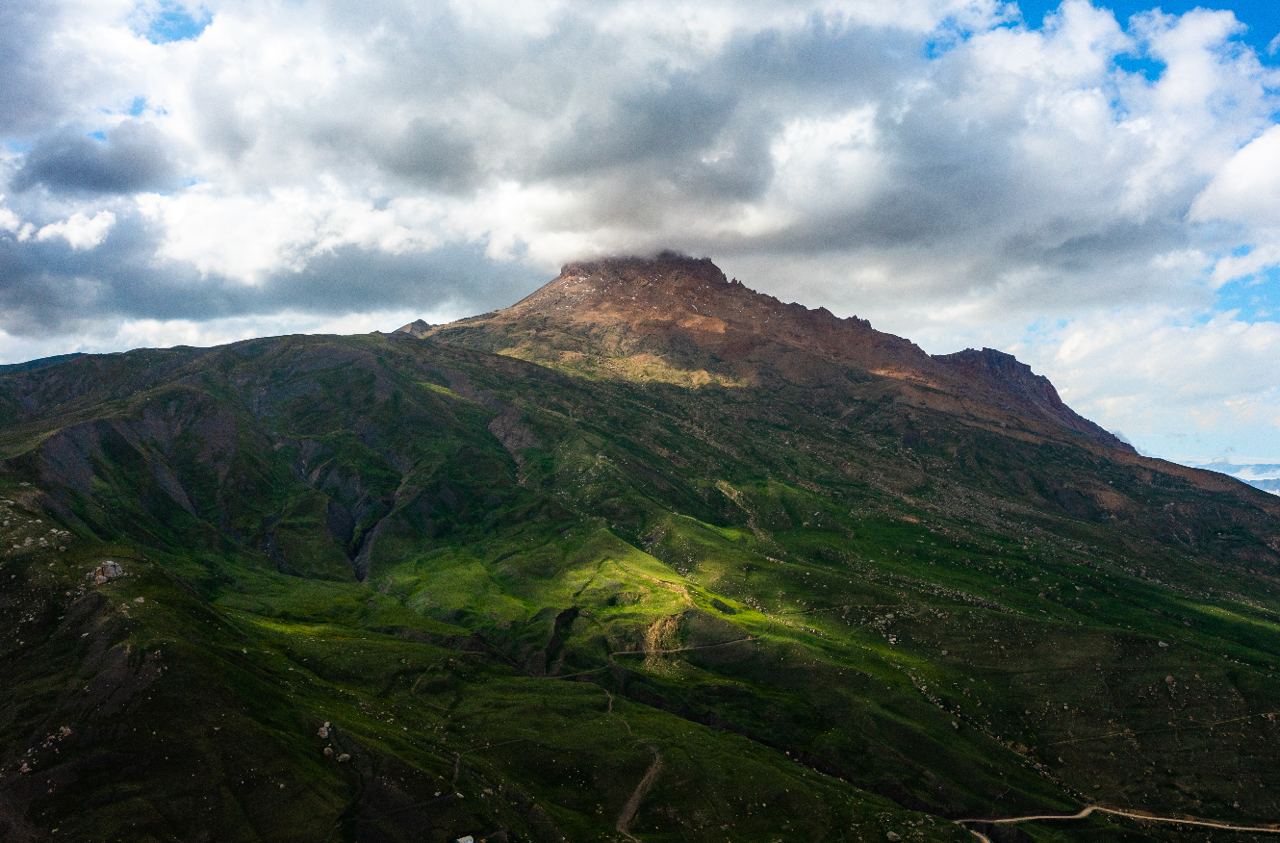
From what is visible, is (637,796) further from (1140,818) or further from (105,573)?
(1140,818)

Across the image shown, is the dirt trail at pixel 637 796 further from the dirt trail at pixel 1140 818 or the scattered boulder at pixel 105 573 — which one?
the scattered boulder at pixel 105 573

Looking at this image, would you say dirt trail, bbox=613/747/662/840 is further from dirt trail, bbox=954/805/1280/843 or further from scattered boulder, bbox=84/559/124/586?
scattered boulder, bbox=84/559/124/586

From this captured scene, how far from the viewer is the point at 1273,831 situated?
19388 centimetres

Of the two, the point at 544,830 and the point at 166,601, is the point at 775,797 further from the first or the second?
the point at 166,601

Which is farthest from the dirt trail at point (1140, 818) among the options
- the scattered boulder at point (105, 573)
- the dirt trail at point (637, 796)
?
the scattered boulder at point (105, 573)

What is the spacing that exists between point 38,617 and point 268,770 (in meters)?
53.5

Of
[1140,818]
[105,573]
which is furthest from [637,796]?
[1140,818]

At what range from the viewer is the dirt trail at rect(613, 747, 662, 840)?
15185 centimetres

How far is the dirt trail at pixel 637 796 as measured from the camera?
15185 cm

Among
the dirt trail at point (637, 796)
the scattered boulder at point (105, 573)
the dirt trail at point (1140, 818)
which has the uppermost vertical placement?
the scattered boulder at point (105, 573)

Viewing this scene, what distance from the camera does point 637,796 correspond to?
530ft

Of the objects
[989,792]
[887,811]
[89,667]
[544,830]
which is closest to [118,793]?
[89,667]

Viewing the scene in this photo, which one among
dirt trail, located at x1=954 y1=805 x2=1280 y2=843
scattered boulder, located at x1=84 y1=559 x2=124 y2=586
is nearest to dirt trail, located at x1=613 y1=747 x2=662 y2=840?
dirt trail, located at x1=954 y1=805 x2=1280 y2=843

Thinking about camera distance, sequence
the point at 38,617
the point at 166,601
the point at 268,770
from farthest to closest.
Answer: the point at 166,601 → the point at 38,617 → the point at 268,770
